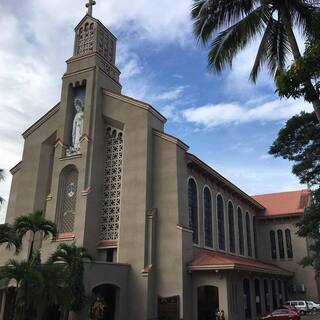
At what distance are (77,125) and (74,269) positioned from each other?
13182 millimetres

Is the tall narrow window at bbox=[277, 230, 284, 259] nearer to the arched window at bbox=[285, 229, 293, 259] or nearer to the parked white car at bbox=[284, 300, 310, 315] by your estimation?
the arched window at bbox=[285, 229, 293, 259]

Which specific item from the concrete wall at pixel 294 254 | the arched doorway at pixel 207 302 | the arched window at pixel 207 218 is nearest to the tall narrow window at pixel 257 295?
the arched window at pixel 207 218

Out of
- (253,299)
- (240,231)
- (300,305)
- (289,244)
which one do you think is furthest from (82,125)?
(289,244)

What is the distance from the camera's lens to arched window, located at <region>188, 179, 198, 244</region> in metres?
29.0

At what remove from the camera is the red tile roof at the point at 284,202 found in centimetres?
4462

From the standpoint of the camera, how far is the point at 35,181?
30.0 meters

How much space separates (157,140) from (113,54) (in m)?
9.62

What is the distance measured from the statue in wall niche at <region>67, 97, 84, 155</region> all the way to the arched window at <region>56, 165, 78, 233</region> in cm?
139

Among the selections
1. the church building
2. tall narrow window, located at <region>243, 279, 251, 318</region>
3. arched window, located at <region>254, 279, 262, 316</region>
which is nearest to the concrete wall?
the church building

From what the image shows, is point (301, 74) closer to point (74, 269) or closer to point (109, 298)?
point (74, 269)

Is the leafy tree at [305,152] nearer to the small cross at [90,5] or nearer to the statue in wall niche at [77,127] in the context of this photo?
the statue in wall niche at [77,127]

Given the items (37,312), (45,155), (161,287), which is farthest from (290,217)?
(37,312)

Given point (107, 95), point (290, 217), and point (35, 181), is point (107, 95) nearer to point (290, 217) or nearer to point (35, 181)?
point (35, 181)

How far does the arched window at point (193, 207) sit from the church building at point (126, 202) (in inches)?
2.9
